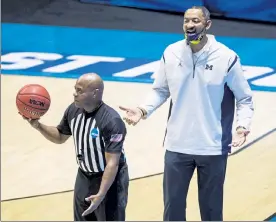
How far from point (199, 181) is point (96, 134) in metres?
0.84

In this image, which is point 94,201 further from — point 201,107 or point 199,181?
point 201,107

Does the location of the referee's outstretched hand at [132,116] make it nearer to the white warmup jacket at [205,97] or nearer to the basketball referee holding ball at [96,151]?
the basketball referee holding ball at [96,151]

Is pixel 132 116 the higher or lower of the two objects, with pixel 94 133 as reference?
higher

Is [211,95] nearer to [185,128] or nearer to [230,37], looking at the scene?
[185,128]

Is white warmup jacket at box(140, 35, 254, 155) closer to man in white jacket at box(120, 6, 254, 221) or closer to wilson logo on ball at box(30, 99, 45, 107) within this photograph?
man in white jacket at box(120, 6, 254, 221)

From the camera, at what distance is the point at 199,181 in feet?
18.0

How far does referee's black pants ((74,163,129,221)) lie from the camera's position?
5.50m

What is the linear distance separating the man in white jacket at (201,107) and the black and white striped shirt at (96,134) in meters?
0.13

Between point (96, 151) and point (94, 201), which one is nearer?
point (94, 201)

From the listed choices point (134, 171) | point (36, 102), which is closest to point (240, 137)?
point (36, 102)

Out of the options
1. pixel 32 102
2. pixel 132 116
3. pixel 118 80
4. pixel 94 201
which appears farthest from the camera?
pixel 118 80

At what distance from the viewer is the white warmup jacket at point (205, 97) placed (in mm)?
5277

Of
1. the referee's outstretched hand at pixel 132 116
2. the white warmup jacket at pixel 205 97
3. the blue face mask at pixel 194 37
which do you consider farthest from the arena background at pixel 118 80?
the blue face mask at pixel 194 37

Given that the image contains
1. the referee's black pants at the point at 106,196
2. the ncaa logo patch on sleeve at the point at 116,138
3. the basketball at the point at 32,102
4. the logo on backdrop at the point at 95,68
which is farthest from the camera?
the logo on backdrop at the point at 95,68
